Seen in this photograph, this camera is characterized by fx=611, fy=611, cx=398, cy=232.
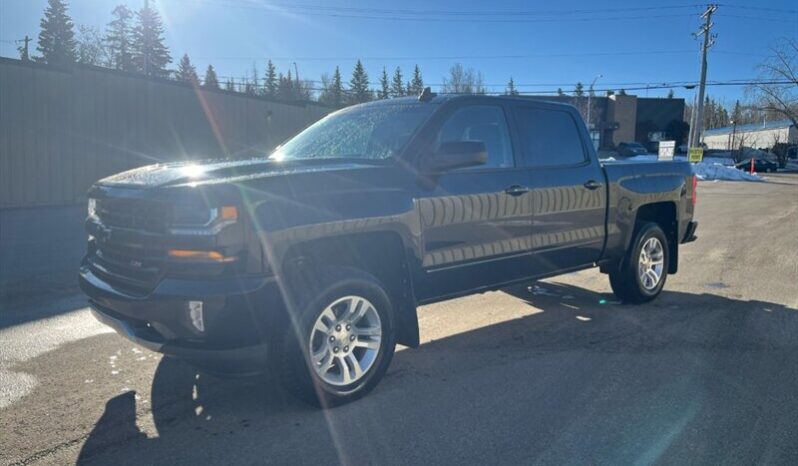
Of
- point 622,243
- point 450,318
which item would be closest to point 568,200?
point 622,243

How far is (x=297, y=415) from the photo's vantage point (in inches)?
148

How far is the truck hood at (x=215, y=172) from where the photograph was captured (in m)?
3.61

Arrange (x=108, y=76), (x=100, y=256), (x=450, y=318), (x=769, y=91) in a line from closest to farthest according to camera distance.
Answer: (x=100, y=256), (x=450, y=318), (x=108, y=76), (x=769, y=91)

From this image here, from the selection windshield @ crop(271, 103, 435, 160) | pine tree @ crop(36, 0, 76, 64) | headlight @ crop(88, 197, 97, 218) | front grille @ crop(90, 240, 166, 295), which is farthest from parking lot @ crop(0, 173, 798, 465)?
pine tree @ crop(36, 0, 76, 64)

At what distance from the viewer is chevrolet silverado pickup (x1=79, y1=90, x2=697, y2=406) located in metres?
3.39

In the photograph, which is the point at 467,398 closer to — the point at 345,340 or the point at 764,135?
the point at 345,340

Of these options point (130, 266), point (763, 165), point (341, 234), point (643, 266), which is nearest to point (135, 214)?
point (130, 266)

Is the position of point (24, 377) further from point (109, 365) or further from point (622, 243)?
point (622, 243)

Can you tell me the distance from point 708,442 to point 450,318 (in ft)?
9.40

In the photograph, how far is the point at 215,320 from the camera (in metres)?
3.34

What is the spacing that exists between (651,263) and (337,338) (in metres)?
4.16

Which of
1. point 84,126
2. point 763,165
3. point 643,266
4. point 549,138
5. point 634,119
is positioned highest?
point 634,119

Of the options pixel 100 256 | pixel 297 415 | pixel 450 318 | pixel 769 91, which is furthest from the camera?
pixel 769 91

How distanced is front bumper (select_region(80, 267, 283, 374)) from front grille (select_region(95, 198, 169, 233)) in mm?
349
